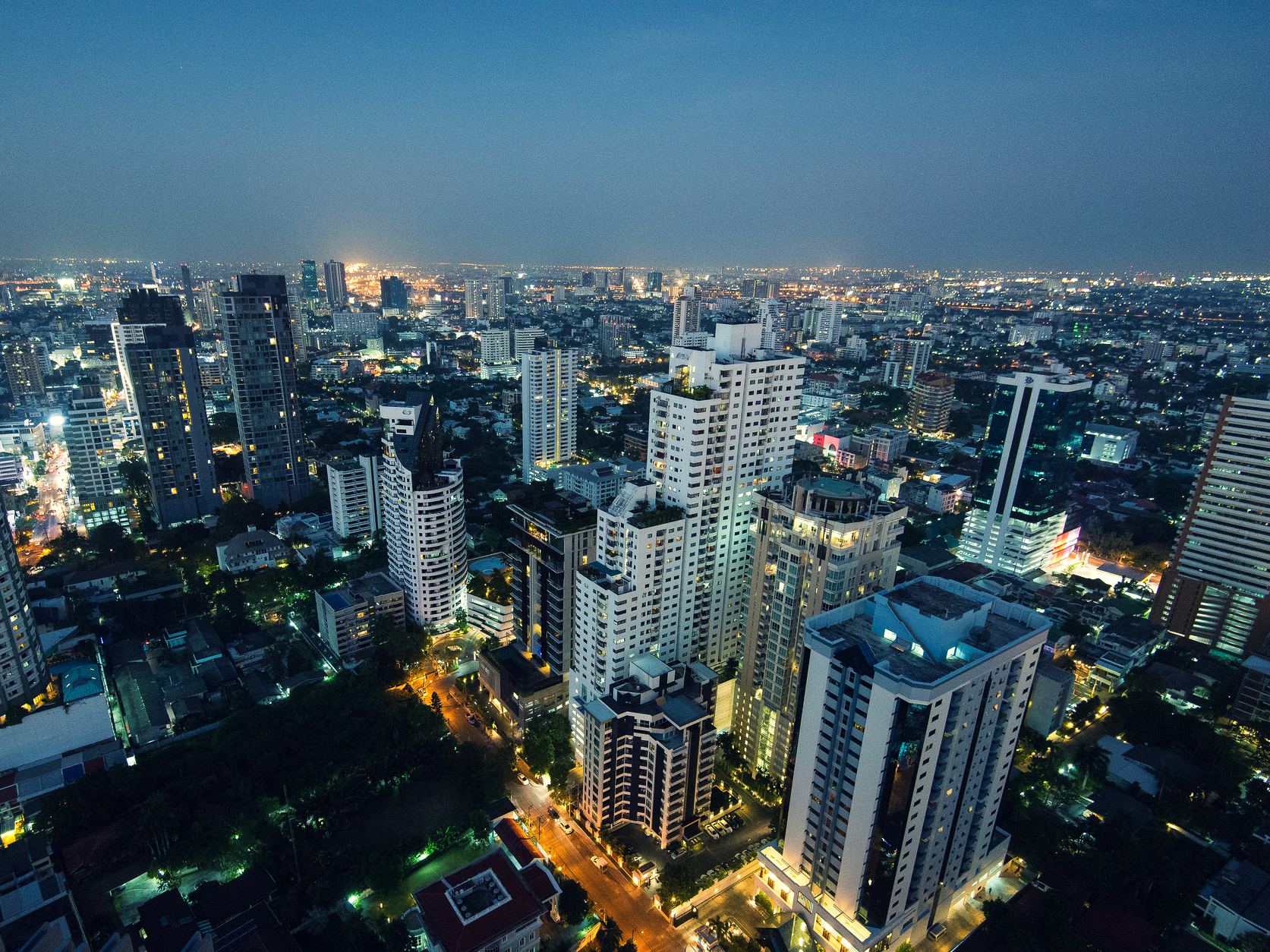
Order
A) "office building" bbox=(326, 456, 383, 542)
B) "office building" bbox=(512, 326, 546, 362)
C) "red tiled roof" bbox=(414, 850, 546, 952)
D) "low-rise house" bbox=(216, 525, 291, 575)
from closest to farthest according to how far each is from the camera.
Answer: "red tiled roof" bbox=(414, 850, 546, 952) → "low-rise house" bbox=(216, 525, 291, 575) → "office building" bbox=(326, 456, 383, 542) → "office building" bbox=(512, 326, 546, 362)

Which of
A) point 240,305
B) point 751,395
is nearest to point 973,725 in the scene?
point 751,395

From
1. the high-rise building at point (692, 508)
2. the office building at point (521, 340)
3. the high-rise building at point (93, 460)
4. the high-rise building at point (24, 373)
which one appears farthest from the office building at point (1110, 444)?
the high-rise building at point (24, 373)

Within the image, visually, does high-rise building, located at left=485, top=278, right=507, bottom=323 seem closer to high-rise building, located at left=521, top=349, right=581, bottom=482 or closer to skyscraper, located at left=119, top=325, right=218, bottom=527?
high-rise building, located at left=521, top=349, right=581, bottom=482

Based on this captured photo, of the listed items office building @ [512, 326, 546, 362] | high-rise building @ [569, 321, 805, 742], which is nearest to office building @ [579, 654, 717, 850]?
high-rise building @ [569, 321, 805, 742]

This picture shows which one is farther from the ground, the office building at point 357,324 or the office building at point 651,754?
the office building at point 357,324

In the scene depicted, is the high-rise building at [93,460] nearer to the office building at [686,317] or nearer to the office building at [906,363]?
the office building at [686,317]

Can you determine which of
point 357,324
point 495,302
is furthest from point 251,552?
point 495,302
